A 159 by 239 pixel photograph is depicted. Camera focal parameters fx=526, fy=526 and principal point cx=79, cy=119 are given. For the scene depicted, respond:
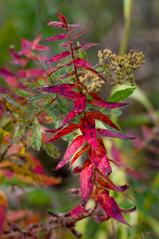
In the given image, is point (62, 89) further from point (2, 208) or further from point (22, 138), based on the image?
point (2, 208)

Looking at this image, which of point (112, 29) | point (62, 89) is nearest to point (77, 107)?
point (62, 89)

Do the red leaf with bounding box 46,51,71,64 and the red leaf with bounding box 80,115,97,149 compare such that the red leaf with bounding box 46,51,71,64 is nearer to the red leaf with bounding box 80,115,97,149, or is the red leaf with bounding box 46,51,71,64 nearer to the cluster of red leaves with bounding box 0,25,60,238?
the red leaf with bounding box 80,115,97,149

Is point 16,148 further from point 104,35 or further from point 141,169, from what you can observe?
point 104,35

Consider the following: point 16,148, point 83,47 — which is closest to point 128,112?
point 16,148

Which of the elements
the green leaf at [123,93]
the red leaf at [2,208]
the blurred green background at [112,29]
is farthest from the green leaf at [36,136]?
the blurred green background at [112,29]

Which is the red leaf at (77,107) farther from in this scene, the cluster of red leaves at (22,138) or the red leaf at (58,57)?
the cluster of red leaves at (22,138)

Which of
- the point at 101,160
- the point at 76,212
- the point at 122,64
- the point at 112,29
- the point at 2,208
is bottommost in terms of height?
the point at 112,29
